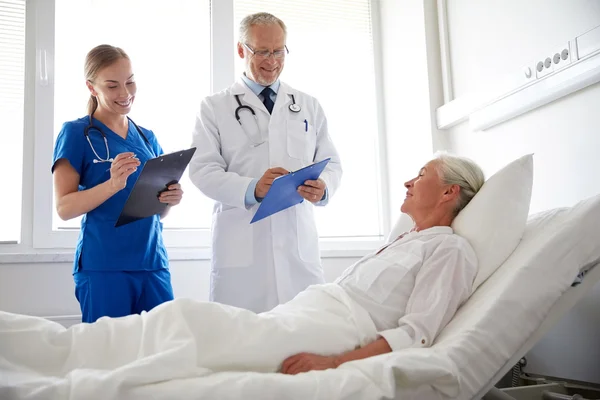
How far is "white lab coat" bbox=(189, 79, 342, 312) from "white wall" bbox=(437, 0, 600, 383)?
75cm

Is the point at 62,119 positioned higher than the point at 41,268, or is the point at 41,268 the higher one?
the point at 62,119

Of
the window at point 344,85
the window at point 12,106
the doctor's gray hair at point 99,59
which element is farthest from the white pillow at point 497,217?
the window at point 12,106

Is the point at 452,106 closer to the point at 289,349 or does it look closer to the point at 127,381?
the point at 289,349

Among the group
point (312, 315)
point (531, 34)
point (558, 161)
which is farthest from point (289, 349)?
point (531, 34)

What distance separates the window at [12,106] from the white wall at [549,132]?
216 cm

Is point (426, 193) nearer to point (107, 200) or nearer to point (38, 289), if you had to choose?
point (107, 200)

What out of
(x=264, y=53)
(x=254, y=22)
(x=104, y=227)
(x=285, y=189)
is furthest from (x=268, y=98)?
(x=104, y=227)

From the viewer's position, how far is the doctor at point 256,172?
1.96m

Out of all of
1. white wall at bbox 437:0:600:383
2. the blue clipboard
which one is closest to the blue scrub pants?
the blue clipboard

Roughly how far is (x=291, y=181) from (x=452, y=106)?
1216 mm

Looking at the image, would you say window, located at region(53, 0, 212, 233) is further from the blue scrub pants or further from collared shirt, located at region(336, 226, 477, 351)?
collared shirt, located at region(336, 226, 477, 351)

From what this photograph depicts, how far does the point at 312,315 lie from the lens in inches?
52.3

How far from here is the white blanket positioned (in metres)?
0.95

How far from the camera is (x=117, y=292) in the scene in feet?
5.77
